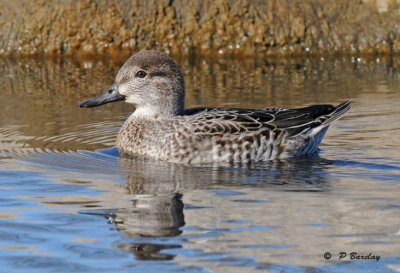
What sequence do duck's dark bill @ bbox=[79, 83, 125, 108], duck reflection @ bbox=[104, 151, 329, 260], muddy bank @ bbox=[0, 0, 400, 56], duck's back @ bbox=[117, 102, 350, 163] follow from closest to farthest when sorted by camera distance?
duck reflection @ bbox=[104, 151, 329, 260], duck's back @ bbox=[117, 102, 350, 163], duck's dark bill @ bbox=[79, 83, 125, 108], muddy bank @ bbox=[0, 0, 400, 56]

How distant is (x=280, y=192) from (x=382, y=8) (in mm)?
9196

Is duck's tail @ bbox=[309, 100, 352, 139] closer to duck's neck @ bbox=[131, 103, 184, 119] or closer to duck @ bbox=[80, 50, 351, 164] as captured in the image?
duck @ bbox=[80, 50, 351, 164]

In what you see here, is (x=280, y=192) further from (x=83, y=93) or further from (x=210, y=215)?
(x=83, y=93)

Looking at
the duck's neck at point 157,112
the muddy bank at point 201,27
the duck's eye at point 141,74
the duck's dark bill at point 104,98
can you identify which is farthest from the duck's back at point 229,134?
the muddy bank at point 201,27

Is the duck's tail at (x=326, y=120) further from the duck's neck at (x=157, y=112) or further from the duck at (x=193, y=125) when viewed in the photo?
the duck's neck at (x=157, y=112)

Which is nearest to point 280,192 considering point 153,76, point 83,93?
point 153,76

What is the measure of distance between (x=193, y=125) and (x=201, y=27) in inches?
272

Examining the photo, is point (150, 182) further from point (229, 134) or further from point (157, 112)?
point (157, 112)

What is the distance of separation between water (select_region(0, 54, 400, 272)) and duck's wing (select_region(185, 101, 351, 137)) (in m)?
0.36

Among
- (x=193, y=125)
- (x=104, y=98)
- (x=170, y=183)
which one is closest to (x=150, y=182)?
(x=170, y=183)

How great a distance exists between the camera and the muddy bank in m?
14.5

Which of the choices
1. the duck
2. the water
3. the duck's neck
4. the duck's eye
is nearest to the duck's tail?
the duck

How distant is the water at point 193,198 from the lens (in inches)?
186

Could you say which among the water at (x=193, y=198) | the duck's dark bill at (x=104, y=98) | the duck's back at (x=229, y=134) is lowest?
the water at (x=193, y=198)
